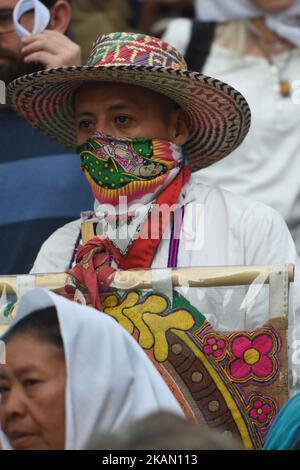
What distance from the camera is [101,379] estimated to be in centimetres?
299

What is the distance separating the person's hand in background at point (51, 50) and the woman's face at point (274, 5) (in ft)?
Result: 4.43

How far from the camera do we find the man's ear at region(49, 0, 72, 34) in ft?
17.4

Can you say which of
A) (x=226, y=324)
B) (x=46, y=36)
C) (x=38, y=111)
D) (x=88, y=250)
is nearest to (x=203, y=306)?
(x=226, y=324)

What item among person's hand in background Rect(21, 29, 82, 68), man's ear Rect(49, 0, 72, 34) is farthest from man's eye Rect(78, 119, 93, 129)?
man's ear Rect(49, 0, 72, 34)

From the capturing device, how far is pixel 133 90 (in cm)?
446

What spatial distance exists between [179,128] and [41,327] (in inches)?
62.3

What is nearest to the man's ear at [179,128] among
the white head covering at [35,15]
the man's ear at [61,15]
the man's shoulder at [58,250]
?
the man's shoulder at [58,250]

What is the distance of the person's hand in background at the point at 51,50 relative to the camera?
4.92 meters

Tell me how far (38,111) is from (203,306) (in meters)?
1.25

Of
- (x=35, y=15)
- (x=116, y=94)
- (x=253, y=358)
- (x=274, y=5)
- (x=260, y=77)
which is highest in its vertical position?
(x=274, y=5)

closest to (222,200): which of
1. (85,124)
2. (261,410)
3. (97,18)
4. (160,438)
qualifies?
(85,124)

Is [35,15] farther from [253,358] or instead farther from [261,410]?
[261,410]

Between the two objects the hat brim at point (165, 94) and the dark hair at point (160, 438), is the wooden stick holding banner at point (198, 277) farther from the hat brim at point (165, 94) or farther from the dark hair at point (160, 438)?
the dark hair at point (160, 438)
